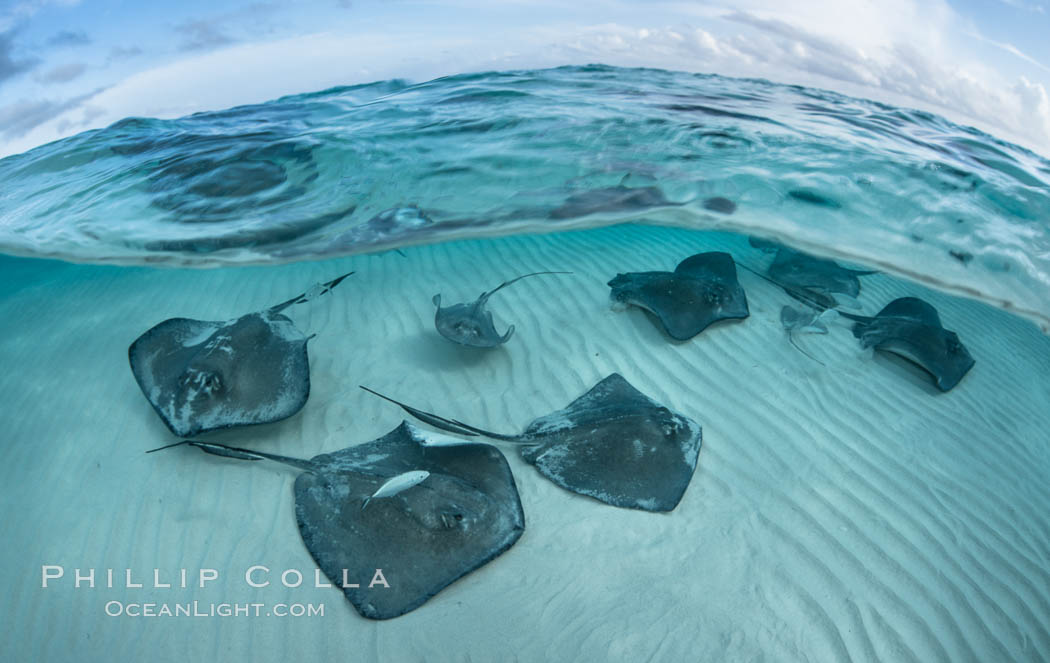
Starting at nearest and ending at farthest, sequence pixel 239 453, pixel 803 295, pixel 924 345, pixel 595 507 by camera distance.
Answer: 1. pixel 595 507
2. pixel 239 453
3. pixel 924 345
4. pixel 803 295

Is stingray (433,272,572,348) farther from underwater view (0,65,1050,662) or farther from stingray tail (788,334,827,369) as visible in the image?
stingray tail (788,334,827,369)

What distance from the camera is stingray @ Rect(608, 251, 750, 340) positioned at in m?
5.85

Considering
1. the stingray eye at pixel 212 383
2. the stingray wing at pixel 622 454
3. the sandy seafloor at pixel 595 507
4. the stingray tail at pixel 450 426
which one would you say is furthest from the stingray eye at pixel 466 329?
the stingray eye at pixel 212 383

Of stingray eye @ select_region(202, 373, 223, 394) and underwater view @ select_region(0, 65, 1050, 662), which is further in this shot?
stingray eye @ select_region(202, 373, 223, 394)

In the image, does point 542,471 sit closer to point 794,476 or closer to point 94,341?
point 794,476

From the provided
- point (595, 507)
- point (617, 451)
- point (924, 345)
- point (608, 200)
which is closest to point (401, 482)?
point (595, 507)

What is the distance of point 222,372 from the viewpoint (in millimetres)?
4027

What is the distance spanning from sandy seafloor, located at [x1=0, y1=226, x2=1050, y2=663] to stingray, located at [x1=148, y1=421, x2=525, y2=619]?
0.75 feet

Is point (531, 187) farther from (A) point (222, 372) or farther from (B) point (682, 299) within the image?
(A) point (222, 372)

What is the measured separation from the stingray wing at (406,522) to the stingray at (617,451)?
0.45 m

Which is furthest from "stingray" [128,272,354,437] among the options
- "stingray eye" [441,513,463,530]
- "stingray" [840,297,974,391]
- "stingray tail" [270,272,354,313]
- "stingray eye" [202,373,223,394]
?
"stingray" [840,297,974,391]

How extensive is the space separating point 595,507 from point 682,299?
11.3ft

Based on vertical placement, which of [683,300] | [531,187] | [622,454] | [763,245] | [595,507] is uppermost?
[531,187]

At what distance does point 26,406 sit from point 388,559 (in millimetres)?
5215
